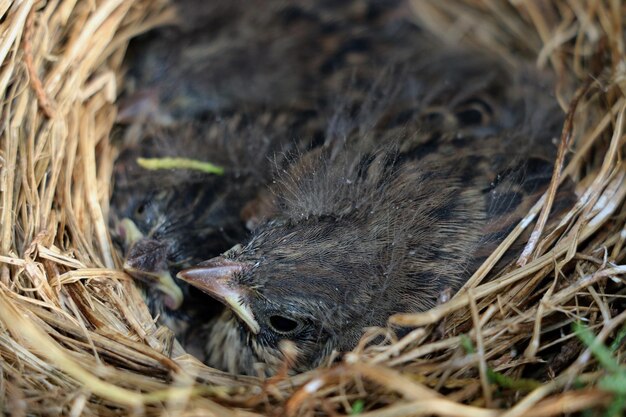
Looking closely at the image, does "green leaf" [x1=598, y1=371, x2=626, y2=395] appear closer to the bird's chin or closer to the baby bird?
the baby bird

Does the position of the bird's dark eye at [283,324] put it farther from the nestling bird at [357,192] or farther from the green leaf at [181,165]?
the green leaf at [181,165]

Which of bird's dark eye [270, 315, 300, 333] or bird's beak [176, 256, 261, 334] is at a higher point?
bird's beak [176, 256, 261, 334]

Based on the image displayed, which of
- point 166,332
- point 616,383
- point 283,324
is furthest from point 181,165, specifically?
point 616,383

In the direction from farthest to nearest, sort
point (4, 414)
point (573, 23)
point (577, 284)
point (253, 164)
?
point (573, 23), point (253, 164), point (577, 284), point (4, 414)

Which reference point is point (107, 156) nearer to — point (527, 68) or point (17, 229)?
point (17, 229)

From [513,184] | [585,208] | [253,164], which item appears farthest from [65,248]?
[585,208]

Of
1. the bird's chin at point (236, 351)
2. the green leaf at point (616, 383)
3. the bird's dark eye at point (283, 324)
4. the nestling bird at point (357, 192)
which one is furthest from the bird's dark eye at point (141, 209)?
the green leaf at point (616, 383)

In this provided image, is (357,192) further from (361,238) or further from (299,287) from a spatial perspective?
(299,287)

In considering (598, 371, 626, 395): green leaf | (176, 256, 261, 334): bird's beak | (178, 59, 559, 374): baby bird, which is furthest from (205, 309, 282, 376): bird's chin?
(598, 371, 626, 395): green leaf
